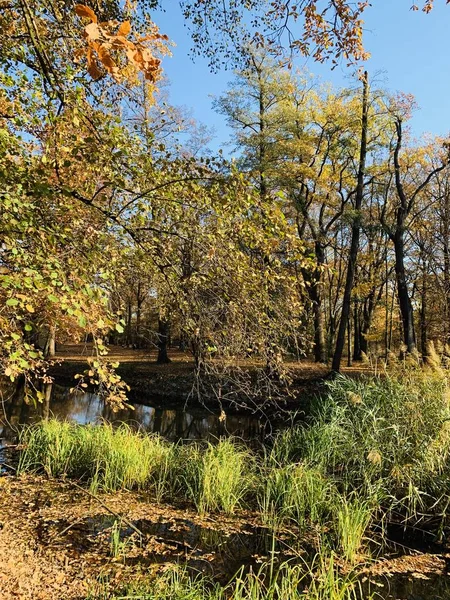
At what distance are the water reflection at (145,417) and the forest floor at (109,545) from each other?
463 cm

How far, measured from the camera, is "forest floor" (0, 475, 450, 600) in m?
3.93

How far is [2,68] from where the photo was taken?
400 centimetres

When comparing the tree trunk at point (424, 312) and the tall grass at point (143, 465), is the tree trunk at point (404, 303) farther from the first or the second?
the tall grass at point (143, 465)

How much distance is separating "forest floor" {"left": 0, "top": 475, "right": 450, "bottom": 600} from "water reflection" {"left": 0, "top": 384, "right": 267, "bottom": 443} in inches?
182

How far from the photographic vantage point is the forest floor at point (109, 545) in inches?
155

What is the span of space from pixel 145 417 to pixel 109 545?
883 centimetres

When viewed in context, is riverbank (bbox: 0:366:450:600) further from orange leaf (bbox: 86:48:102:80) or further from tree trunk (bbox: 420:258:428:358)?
tree trunk (bbox: 420:258:428:358)

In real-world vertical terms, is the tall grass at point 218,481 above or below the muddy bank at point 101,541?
above

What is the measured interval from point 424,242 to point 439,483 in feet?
59.4

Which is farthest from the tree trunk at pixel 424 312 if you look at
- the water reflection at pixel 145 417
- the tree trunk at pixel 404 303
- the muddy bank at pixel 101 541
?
the muddy bank at pixel 101 541

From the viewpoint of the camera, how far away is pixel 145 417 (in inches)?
528

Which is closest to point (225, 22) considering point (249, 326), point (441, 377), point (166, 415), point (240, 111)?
point (249, 326)

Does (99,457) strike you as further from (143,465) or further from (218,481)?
(218,481)

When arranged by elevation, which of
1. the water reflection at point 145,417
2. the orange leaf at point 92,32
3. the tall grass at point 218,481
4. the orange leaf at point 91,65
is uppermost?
the orange leaf at point 91,65
